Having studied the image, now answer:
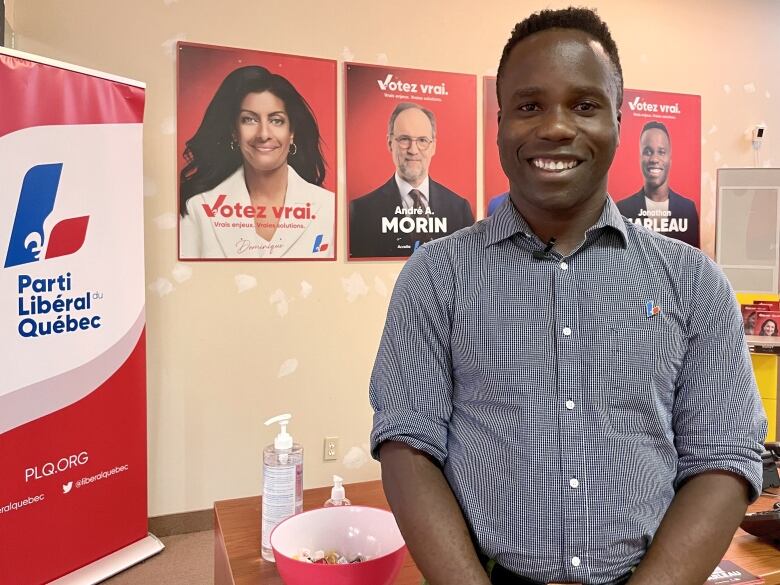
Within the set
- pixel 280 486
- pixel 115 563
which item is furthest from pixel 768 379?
pixel 115 563

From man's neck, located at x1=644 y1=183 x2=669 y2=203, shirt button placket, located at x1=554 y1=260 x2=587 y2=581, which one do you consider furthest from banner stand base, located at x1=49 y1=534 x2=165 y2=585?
man's neck, located at x1=644 y1=183 x2=669 y2=203

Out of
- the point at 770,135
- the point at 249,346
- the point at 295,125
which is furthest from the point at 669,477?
the point at 770,135

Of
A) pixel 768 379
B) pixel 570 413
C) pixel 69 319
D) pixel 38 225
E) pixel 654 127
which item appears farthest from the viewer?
pixel 654 127

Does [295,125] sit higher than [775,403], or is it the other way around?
[295,125]

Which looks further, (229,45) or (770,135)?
(770,135)

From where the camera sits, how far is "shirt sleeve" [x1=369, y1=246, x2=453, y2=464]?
0.97 m

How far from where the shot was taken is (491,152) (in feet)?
12.1

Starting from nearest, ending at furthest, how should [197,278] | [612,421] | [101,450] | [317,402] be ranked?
[612,421], [101,450], [197,278], [317,402]

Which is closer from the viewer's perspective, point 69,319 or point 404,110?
point 69,319

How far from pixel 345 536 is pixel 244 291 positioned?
2.12 m

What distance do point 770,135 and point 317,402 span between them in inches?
145

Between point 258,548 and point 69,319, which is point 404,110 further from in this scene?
point 258,548

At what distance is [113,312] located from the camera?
2576 mm

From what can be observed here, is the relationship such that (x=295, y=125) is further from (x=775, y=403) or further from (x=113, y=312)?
(x=775, y=403)
